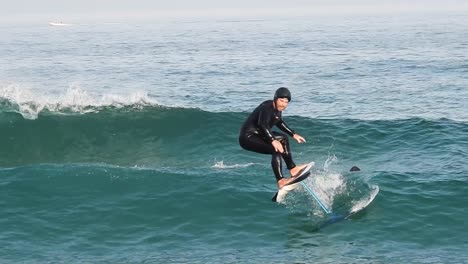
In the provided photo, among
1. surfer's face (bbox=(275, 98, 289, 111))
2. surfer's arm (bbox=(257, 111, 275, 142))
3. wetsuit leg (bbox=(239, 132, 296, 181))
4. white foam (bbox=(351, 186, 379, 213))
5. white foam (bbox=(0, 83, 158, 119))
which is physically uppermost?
surfer's face (bbox=(275, 98, 289, 111))

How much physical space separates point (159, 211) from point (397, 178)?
5537mm

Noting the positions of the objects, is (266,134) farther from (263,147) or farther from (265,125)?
(263,147)

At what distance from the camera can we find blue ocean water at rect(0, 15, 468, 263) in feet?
39.0

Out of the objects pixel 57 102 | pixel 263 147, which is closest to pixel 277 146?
pixel 263 147

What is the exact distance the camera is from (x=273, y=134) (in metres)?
11.4

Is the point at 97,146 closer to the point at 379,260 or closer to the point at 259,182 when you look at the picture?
the point at 259,182

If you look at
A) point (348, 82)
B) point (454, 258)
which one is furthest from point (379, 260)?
point (348, 82)

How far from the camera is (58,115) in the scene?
A: 2120 centimetres

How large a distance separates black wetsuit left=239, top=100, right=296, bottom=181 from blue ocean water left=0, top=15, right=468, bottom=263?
151 centimetres

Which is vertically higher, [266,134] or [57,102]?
[266,134]

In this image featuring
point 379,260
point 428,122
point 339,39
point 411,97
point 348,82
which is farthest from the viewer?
point 339,39

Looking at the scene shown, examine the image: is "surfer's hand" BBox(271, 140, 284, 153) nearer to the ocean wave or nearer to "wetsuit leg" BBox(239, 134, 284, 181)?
"wetsuit leg" BBox(239, 134, 284, 181)

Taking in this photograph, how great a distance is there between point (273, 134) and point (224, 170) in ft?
17.6

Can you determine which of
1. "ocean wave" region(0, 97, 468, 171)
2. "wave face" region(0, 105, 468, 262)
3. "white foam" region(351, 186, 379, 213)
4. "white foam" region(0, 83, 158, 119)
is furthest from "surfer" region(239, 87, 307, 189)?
"white foam" region(0, 83, 158, 119)
